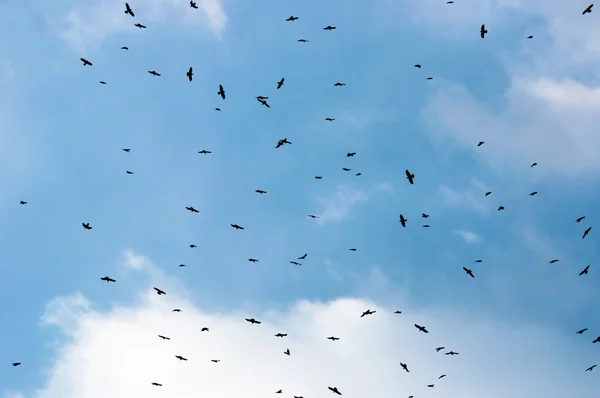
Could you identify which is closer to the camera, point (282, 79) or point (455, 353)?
point (282, 79)

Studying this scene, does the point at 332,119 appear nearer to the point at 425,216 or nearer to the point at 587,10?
the point at 425,216

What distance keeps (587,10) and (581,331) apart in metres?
30.4

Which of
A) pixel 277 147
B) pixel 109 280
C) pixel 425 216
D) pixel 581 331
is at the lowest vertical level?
pixel 581 331

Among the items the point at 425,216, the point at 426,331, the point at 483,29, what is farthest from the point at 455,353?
the point at 483,29

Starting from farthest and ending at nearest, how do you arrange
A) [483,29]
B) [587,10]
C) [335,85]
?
[335,85], [483,29], [587,10]

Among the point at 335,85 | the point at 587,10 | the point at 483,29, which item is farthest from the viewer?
the point at 335,85

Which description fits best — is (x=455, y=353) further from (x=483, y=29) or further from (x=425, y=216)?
(x=483, y=29)

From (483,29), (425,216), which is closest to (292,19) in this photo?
(483,29)

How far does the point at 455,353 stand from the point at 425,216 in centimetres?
1518

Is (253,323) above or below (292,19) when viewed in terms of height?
below

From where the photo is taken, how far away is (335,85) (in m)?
58.8

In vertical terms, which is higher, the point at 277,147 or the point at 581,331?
the point at 277,147

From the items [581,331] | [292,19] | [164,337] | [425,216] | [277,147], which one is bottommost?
[581,331]

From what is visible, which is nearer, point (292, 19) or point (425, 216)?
point (292, 19)
